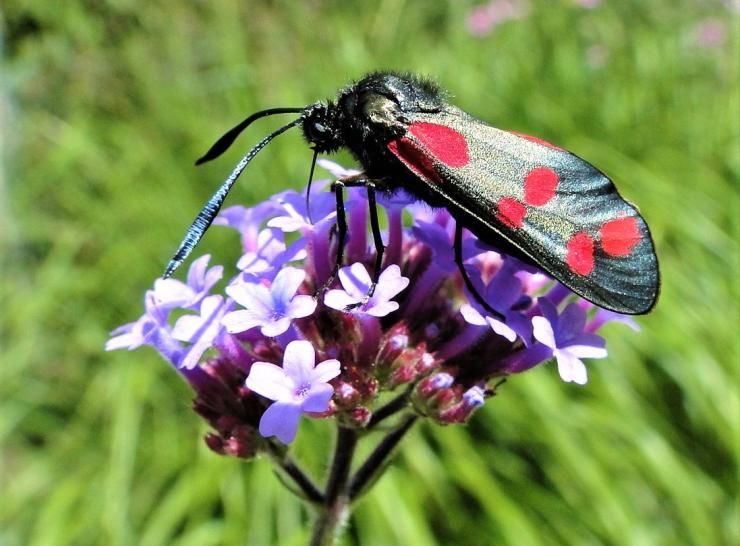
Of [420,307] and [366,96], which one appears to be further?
[420,307]

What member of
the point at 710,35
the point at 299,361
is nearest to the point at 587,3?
the point at 710,35

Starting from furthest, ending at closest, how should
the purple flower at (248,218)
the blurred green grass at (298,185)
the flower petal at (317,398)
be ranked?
the blurred green grass at (298,185), the purple flower at (248,218), the flower petal at (317,398)

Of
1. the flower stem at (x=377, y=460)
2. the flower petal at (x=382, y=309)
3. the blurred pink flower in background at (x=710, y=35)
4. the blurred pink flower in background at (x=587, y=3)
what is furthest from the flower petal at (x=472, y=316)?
the blurred pink flower in background at (x=710, y=35)

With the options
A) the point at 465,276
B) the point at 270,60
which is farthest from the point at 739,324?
the point at 270,60

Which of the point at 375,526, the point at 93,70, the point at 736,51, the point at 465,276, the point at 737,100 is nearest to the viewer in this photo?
the point at 465,276

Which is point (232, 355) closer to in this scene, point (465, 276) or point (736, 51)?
point (465, 276)

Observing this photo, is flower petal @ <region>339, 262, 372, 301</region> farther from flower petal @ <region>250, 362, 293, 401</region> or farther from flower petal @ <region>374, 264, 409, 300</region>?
flower petal @ <region>250, 362, 293, 401</region>

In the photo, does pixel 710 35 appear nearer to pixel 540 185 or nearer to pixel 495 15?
pixel 495 15

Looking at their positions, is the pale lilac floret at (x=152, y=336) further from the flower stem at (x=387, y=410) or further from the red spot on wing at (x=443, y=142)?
the red spot on wing at (x=443, y=142)
